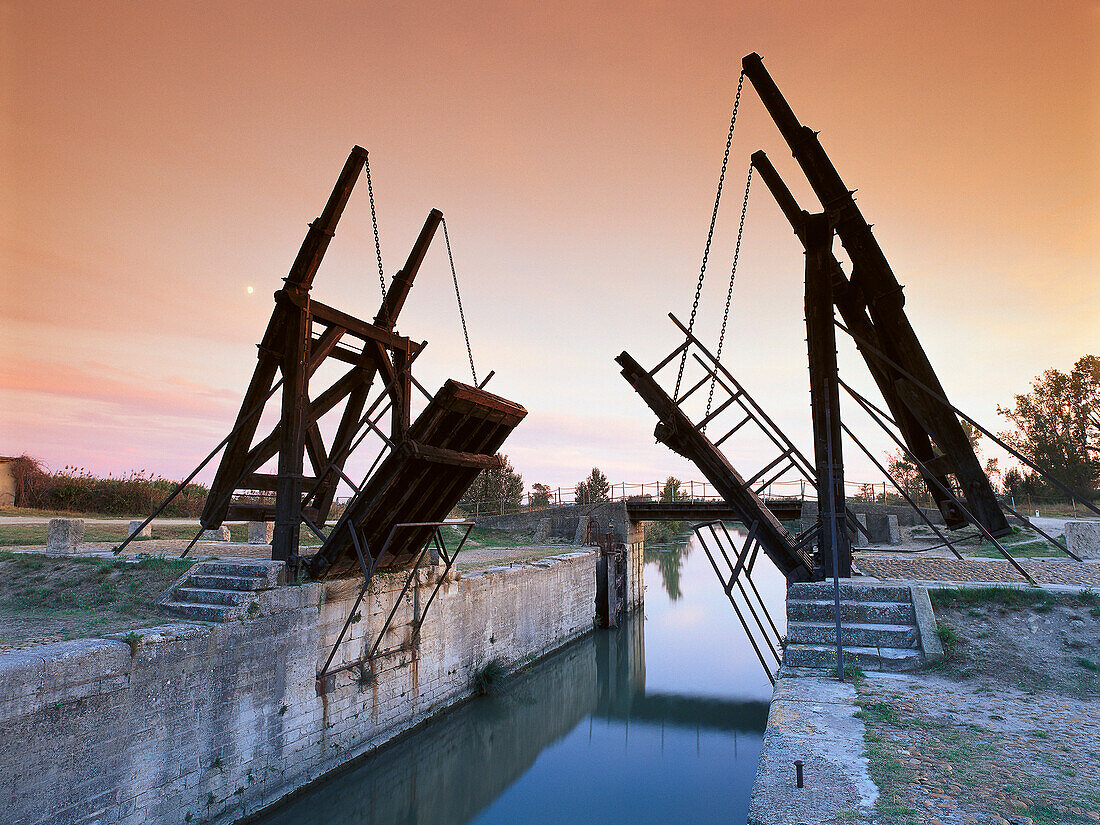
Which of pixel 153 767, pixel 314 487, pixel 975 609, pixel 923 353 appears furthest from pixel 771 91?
pixel 153 767

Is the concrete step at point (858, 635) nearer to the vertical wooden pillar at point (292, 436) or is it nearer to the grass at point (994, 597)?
the grass at point (994, 597)

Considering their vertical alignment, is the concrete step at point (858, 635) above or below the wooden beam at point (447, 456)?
below

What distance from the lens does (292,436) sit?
9.98 meters

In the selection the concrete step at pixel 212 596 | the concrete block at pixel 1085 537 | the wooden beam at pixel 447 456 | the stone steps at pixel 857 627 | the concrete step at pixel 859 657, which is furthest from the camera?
the concrete block at pixel 1085 537

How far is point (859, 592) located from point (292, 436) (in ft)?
27.2

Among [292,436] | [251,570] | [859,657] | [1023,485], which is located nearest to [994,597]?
[859,657]

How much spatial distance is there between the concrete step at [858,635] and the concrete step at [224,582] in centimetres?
692

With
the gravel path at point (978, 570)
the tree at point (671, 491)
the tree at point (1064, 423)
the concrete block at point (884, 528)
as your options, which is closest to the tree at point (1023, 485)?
the tree at point (1064, 423)

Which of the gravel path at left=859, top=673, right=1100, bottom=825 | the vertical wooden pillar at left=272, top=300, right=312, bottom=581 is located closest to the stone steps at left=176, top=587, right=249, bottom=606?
the vertical wooden pillar at left=272, top=300, right=312, bottom=581

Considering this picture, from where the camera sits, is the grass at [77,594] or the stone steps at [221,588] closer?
the grass at [77,594]

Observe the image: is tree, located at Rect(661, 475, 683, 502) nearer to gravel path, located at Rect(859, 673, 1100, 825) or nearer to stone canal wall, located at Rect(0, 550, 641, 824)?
stone canal wall, located at Rect(0, 550, 641, 824)

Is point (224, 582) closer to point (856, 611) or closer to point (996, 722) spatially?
Answer: point (856, 611)

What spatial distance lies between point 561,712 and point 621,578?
11831 mm

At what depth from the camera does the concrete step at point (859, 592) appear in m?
6.43
